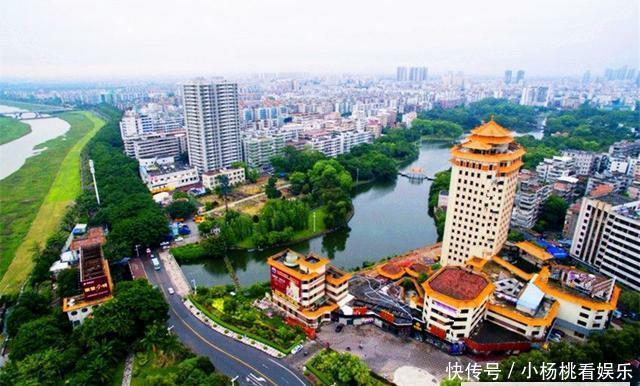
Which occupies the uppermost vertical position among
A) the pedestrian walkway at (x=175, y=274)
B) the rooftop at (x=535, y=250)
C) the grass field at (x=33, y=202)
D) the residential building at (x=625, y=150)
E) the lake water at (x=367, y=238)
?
the residential building at (x=625, y=150)

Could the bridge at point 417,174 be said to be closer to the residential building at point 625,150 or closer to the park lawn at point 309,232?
the park lawn at point 309,232

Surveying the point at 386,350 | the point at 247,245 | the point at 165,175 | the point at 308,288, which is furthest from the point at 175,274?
the point at 165,175

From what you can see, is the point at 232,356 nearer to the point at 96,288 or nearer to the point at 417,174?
the point at 96,288

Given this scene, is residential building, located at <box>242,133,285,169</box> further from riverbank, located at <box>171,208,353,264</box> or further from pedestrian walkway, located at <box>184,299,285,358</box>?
pedestrian walkway, located at <box>184,299,285,358</box>

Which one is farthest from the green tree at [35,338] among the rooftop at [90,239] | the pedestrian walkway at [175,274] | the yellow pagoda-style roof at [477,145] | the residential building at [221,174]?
the residential building at [221,174]

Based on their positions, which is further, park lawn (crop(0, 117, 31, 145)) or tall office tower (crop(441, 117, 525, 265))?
park lawn (crop(0, 117, 31, 145))

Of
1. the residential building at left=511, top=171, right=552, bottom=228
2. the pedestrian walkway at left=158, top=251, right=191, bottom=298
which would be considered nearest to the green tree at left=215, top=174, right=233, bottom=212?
the pedestrian walkway at left=158, top=251, right=191, bottom=298

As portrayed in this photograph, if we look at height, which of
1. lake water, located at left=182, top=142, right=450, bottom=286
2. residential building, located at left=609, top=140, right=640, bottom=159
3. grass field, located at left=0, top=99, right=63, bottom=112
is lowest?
lake water, located at left=182, top=142, right=450, bottom=286
